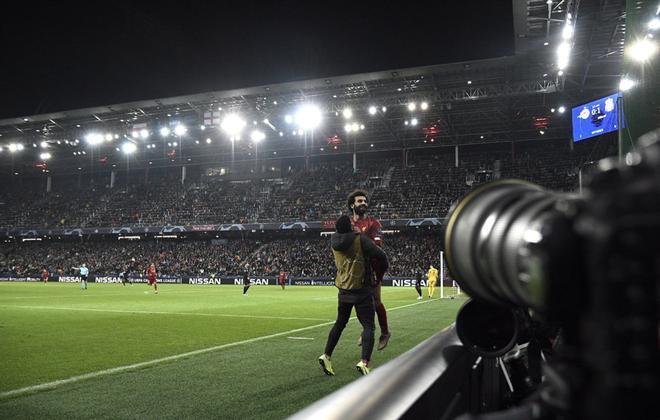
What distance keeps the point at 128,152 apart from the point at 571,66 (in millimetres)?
39508

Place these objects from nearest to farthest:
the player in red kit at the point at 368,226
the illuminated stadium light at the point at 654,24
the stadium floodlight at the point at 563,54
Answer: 1. the player in red kit at the point at 368,226
2. the illuminated stadium light at the point at 654,24
3. the stadium floodlight at the point at 563,54

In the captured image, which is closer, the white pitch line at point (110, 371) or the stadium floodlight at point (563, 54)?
the white pitch line at point (110, 371)

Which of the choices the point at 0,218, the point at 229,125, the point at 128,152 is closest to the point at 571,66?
the point at 229,125

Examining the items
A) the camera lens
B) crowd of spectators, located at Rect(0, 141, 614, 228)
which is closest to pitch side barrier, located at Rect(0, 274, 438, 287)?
crowd of spectators, located at Rect(0, 141, 614, 228)

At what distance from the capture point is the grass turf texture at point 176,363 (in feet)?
13.0

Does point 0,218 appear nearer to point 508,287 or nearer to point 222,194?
point 222,194

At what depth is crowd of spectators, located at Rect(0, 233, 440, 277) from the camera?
37.9m

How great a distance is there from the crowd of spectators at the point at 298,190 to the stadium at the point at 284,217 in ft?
0.65

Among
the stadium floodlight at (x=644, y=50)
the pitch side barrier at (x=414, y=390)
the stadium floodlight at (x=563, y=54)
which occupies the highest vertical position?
the stadium floodlight at (x=563, y=54)

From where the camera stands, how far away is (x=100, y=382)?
15.8 ft

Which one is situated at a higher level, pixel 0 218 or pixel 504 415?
pixel 0 218

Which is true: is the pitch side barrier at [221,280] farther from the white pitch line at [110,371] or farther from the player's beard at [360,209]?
the player's beard at [360,209]

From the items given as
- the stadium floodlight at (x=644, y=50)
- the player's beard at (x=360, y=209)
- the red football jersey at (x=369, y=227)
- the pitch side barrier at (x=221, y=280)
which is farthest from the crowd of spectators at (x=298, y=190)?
the player's beard at (x=360, y=209)

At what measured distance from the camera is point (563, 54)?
20.8 meters
